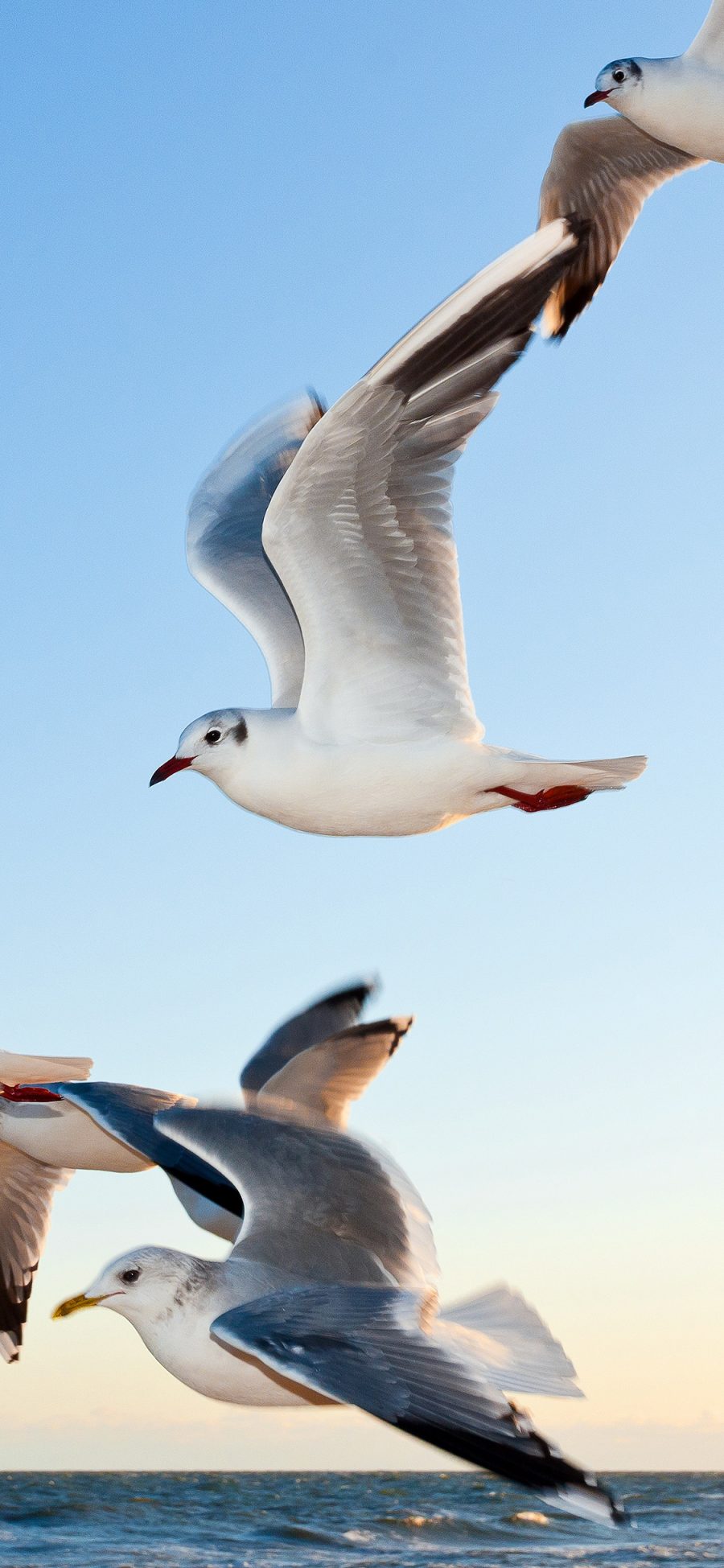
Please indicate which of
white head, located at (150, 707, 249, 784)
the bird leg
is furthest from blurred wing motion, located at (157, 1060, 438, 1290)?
the bird leg

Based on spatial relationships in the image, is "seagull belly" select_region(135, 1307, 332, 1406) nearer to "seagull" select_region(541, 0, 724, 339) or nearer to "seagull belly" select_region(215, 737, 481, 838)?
"seagull belly" select_region(215, 737, 481, 838)

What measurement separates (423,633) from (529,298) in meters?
1.31

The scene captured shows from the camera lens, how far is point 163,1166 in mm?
4699

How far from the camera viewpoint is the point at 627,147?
23.9 feet

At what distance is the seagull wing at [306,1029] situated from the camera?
18.5ft

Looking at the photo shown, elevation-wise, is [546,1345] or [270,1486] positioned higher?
[546,1345]

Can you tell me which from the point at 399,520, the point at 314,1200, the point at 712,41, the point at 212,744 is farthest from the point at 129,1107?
the point at 712,41

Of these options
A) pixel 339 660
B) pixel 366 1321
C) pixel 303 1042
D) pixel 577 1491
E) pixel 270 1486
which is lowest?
pixel 270 1486

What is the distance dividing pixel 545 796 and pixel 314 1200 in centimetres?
154

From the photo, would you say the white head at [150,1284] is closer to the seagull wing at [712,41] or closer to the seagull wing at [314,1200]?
the seagull wing at [314,1200]

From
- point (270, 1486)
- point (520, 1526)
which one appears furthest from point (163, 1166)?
point (270, 1486)

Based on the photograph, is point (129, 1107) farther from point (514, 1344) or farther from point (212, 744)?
point (514, 1344)

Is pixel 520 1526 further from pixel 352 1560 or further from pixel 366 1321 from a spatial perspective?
pixel 366 1321

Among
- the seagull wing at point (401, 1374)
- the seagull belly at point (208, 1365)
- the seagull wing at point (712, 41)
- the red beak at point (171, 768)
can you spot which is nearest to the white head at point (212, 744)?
the red beak at point (171, 768)
